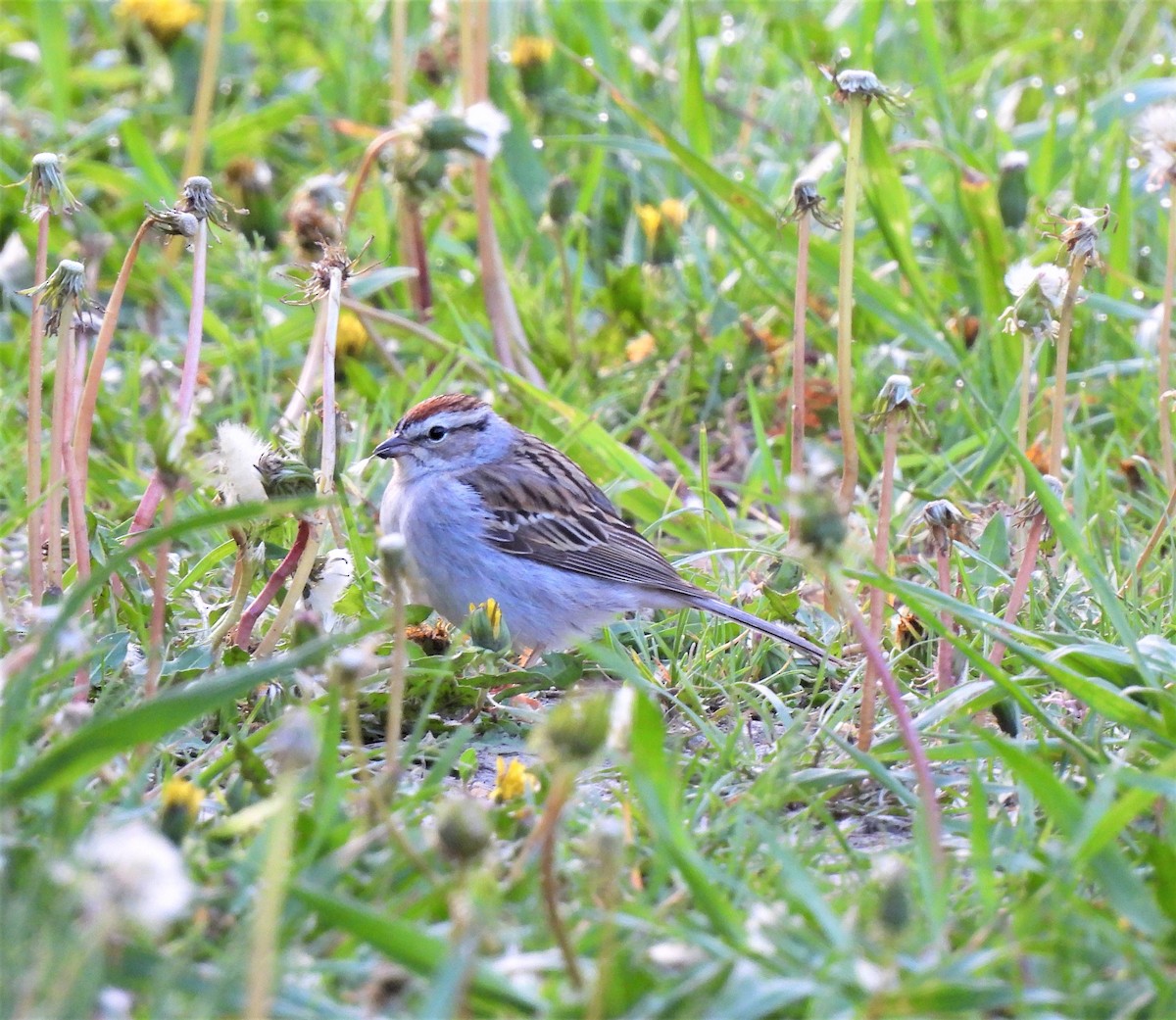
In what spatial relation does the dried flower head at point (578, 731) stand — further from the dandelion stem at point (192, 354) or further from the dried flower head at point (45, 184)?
the dried flower head at point (45, 184)

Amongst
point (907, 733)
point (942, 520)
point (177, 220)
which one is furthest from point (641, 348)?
point (907, 733)

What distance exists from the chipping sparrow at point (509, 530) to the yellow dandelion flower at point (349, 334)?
0.65m

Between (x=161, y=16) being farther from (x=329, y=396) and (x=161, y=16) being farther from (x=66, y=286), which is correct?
(x=66, y=286)

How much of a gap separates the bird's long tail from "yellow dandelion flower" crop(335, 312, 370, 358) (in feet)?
5.52

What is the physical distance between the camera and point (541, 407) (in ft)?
15.5

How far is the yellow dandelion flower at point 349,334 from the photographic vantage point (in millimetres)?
4840

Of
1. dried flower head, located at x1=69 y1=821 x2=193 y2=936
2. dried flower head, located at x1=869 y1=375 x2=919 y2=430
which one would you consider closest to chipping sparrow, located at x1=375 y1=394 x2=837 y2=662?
dried flower head, located at x1=869 y1=375 x2=919 y2=430

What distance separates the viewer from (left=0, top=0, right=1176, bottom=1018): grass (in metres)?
2.11

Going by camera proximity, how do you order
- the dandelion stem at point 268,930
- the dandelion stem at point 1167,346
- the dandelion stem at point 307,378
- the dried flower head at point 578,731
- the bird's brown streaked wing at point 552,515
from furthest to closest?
Answer: the bird's brown streaked wing at point 552,515
the dandelion stem at point 307,378
the dandelion stem at point 1167,346
the dried flower head at point 578,731
the dandelion stem at point 268,930

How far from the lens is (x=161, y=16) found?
6500 mm

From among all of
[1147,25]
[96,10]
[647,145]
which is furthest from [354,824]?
[1147,25]

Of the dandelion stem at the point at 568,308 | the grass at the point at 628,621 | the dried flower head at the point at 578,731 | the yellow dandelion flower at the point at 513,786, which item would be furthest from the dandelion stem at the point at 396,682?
the dandelion stem at the point at 568,308

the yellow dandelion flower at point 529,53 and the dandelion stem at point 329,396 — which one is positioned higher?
the yellow dandelion flower at point 529,53

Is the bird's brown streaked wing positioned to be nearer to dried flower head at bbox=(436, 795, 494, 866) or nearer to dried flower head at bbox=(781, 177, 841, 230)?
dried flower head at bbox=(781, 177, 841, 230)
